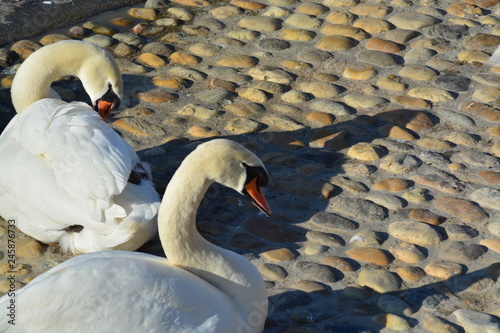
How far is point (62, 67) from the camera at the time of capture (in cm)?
542

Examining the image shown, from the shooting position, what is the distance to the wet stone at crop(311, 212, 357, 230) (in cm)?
482

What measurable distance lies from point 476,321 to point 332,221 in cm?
121

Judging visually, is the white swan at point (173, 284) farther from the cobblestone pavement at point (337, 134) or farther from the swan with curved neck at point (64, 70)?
the swan with curved neck at point (64, 70)

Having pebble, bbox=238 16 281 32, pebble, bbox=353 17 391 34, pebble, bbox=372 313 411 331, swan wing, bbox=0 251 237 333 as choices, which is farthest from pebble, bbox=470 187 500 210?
pebble, bbox=238 16 281 32

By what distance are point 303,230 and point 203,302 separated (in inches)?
56.4

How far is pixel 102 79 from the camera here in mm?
5426

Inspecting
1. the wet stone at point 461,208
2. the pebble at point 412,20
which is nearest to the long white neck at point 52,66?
the wet stone at point 461,208

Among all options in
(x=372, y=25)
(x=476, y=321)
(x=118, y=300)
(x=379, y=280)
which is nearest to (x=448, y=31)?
(x=372, y=25)

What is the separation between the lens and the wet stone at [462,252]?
4.47m

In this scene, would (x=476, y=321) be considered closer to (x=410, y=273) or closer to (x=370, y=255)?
(x=410, y=273)

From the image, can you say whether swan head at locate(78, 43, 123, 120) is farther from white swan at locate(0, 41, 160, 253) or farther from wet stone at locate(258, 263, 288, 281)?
wet stone at locate(258, 263, 288, 281)

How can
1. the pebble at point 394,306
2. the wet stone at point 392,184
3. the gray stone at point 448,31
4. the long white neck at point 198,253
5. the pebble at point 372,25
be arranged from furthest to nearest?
1. the pebble at point 372,25
2. the gray stone at point 448,31
3. the wet stone at point 392,184
4. the pebble at point 394,306
5. the long white neck at point 198,253

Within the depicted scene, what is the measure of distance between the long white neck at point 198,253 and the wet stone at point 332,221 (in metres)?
1.15

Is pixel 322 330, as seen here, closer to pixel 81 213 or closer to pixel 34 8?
pixel 81 213
